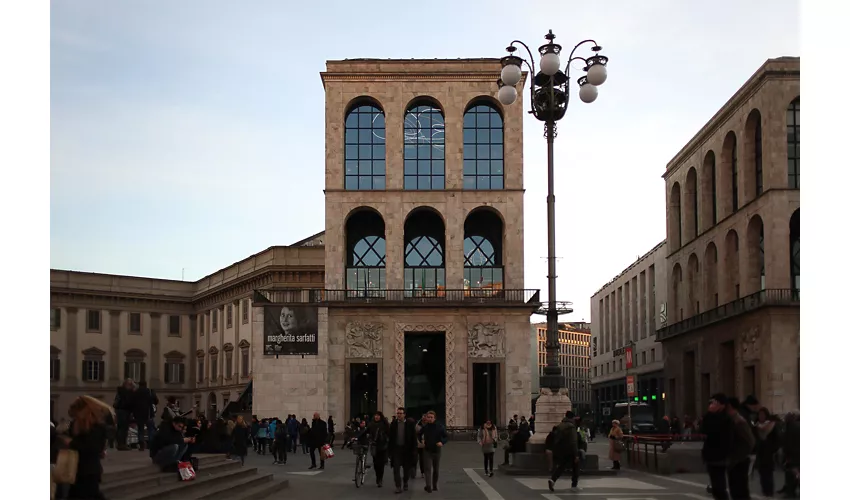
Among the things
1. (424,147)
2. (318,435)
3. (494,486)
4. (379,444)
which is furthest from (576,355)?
(494,486)

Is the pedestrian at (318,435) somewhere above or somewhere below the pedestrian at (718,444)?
below

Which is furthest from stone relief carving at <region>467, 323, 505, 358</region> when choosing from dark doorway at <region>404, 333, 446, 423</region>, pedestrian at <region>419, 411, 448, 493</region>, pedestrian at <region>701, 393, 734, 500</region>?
pedestrian at <region>701, 393, 734, 500</region>

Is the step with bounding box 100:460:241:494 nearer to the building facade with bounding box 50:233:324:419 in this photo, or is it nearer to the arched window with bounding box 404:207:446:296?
the building facade with bounding box 50:233:324:419

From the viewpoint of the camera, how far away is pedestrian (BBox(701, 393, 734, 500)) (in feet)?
21.4

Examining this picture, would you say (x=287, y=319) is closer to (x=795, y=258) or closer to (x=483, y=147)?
(x=483, y=147)

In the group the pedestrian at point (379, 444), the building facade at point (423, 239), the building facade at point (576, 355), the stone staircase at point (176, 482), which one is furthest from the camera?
the building facade at point (423, 239)

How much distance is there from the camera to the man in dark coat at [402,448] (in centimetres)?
1568

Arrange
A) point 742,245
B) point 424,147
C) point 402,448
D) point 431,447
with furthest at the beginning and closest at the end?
1. point 424,147
2. point 402,448
3. point 431,447
4. point 742,245

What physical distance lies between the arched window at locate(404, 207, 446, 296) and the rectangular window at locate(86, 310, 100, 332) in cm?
3598

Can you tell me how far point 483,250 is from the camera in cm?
4559

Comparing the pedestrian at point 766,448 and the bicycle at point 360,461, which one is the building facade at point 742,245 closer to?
the pedestrian at point 766,448

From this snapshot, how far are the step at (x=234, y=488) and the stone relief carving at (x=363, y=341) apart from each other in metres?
27.0

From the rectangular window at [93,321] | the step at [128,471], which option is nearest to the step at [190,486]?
the step at [128,471]

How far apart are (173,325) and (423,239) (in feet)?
116
